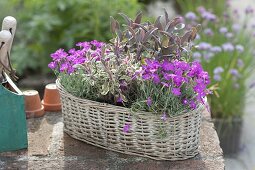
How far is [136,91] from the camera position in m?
2.01

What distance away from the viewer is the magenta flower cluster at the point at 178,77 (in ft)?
6.25

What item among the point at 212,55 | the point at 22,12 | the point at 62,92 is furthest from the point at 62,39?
the point at 62,92

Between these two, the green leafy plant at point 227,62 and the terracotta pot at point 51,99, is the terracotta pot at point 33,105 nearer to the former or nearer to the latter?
the terracotta pot at point 51,99

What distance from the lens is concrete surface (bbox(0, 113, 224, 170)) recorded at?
6.61 feet

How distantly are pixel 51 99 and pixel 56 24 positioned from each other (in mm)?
1593

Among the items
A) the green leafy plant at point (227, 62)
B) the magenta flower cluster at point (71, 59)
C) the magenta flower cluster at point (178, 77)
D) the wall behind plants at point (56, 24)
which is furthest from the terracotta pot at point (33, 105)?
the wall behind plants at point (56, 24)

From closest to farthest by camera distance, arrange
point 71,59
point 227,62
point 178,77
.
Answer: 1. point 178,77
2. point 71,59
3. point 227,62

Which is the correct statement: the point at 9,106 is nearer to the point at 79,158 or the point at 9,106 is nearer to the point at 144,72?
the point at 79,158

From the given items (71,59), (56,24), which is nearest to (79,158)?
(71,59)

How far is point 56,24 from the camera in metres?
3.97

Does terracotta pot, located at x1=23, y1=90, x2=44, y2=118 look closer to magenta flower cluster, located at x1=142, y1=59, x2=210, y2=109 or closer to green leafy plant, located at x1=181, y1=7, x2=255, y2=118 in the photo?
magenta flower cluster, located at x1=142, y1=59, x2=210, y2=109

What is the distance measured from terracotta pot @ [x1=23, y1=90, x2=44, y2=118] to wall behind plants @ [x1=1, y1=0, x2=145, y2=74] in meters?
1.49

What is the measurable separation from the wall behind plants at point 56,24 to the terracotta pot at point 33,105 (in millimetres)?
1492

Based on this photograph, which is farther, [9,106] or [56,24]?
[56,24]
